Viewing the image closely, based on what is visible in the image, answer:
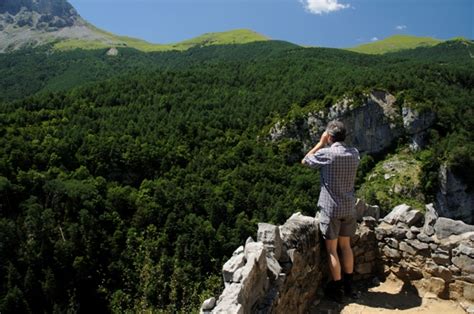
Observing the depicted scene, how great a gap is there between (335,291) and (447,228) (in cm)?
247

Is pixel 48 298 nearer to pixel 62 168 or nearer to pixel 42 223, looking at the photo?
pixel 42 223

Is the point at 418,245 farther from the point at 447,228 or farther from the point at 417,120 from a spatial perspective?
the point at 417,120

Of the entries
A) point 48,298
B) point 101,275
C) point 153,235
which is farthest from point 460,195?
point 48,298

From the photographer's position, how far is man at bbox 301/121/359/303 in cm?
669

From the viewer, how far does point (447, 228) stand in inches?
307

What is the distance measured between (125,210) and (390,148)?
51472 millimetres

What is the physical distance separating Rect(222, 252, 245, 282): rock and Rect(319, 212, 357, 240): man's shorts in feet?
5.63

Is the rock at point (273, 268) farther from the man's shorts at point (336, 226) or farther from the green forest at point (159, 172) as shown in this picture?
the green forest at point (159, 172)

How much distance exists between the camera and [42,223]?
55.5m

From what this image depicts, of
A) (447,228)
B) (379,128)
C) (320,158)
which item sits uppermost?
(320,158)

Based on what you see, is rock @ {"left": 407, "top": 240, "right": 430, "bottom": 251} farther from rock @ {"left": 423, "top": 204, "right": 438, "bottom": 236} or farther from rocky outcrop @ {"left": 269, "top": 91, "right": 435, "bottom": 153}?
rocky outcrop @ {"left": 269, "top": 91, "right": 435, "bottom": 153}

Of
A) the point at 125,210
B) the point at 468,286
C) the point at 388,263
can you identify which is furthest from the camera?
the point at 125,210

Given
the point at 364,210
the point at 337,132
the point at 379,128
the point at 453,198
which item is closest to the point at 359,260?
the point at 364,210

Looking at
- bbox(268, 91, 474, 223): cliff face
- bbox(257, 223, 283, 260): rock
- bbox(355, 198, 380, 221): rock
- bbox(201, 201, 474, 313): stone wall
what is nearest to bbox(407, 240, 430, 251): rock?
bbox(201, 201, 474, 313): stone wall
